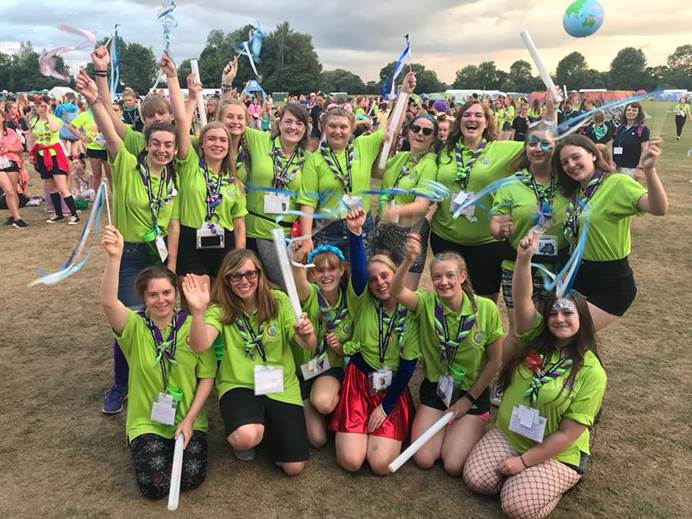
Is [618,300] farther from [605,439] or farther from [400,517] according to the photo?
[400,517]

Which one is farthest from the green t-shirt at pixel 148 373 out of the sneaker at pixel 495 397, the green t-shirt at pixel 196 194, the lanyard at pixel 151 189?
the sneaker at pixel 495 397

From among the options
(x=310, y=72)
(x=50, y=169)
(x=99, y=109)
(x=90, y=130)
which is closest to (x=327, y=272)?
(x=99, y=109)

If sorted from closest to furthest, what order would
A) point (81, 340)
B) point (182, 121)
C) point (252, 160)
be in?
point (182, 121) < point (252, 160) < point (81, 340)

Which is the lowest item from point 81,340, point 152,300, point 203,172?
point 81,340

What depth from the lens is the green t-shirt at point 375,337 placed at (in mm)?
3537

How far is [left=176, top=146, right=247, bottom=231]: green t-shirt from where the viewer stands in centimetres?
397

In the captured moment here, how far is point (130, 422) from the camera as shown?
330 centimetres

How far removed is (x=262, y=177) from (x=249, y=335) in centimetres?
140

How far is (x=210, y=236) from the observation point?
13.3 feet

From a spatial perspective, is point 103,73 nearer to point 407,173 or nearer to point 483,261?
point 407,173

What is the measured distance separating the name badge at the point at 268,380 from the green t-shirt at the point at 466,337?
94 cm

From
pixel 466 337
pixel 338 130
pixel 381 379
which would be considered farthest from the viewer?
pixel 338 130

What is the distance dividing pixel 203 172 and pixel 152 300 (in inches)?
46.7

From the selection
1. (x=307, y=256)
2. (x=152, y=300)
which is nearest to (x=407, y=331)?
(x=307, y=256)
